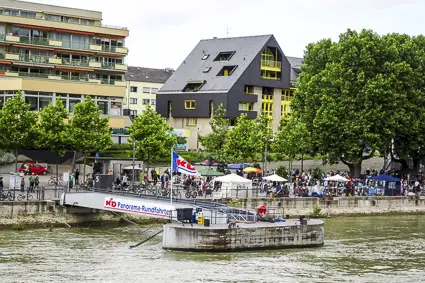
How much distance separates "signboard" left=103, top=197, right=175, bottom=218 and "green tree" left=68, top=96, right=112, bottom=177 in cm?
1643

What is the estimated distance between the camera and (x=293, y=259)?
49812 millimetres

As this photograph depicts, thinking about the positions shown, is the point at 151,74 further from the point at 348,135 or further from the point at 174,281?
the point at 174,281

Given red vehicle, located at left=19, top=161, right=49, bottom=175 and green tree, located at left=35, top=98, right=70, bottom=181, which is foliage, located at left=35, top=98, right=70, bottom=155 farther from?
red vehicle, located at left=19, top=161, right=49, bottom=175

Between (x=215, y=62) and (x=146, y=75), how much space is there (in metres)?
37.1

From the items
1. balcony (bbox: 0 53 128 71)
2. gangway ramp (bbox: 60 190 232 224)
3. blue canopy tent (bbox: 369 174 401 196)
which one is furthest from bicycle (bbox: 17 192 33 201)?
balcony (bbox: 0 53 128 71)

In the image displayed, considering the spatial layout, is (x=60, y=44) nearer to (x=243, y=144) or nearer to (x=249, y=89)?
(x=243, y=144)

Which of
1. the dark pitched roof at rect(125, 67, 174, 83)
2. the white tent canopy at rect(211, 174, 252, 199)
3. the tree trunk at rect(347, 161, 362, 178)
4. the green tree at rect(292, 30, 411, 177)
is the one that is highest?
the dark pitched roof at rect(125, 67, 174, 83)

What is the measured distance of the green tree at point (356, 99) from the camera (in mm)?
86125

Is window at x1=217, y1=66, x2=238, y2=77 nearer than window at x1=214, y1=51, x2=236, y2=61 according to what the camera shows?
Yes

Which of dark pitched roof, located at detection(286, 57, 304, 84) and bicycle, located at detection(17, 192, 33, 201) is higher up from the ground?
dark pitched roof, located at detection(286, 57, 304, 84)

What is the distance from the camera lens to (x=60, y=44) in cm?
9581

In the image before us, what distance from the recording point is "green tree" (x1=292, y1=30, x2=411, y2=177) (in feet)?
283

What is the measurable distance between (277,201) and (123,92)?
2858cm

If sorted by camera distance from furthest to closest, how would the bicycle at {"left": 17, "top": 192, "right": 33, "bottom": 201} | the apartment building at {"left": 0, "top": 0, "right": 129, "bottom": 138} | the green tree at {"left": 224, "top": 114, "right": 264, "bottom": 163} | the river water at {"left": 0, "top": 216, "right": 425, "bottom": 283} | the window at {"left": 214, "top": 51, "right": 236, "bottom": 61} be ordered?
the window at {"left": 214, "top": 51, "right": 236, "bottom": 61}
the apartment building at {"left": 0, "top": 0, "right": 129, "bottom": 138}
the green tree at {"left": 224, "top": 114, "right": 264, "bottom": 163}
the bicycle at {"left": 17, "top": 192, "right": 33, "bottom": 201}
the river water at {"left": 0, "top": 216, "right": 425, "bottom": 283}
